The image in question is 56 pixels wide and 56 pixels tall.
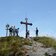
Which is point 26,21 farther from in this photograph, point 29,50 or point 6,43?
point 29,50

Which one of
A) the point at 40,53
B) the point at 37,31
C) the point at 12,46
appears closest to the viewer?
the point at 40,53

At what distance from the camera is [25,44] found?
23203 millimetres

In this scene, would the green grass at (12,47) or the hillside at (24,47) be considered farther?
the green grass at (12,47)

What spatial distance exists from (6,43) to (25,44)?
171 centimetres

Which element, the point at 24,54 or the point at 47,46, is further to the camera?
the point at 47,46

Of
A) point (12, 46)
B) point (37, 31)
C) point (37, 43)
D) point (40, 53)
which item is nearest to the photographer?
point (40, 53)

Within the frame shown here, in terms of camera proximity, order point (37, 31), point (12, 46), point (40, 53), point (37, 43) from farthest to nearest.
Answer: point (37, 31) → point (37, 43) → point (12, 46) → point (40, 53)

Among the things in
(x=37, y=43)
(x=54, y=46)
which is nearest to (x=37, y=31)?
(x=37, y=43)

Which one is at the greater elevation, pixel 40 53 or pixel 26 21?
pixel 26 21

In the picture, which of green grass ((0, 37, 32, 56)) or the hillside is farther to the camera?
green grass ((0, 37, 32, 56))

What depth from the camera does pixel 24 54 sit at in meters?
20.8

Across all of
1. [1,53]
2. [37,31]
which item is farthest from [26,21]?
[1,53]

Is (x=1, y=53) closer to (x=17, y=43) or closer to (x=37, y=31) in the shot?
(x=17, y=43)

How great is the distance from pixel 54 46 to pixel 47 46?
1197mm
